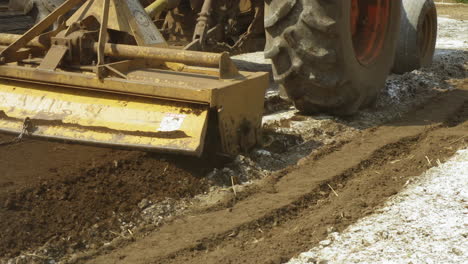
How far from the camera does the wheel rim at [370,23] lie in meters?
5.98

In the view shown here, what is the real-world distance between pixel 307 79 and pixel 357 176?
0.94 metres

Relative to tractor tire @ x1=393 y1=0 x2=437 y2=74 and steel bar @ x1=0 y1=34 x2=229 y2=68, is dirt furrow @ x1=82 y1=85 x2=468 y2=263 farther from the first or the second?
tractor tire @ x1=393 y1=0 x2=437 y2=74

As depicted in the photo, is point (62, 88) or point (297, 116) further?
point (297, 116)

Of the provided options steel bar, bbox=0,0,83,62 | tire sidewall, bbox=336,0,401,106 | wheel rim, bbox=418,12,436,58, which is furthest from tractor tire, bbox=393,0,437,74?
steel bar, bbox=0,0,83,62

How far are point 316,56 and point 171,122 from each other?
1299 millimetres

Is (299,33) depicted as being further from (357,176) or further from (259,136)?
(357,176)

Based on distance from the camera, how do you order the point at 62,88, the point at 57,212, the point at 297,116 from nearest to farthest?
the point at 57,212 → the point at 62,88 → the point at 297,116

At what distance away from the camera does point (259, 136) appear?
466 centimetres

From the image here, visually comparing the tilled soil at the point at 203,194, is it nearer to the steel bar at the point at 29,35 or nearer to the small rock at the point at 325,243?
the small rock at the point at 325,243

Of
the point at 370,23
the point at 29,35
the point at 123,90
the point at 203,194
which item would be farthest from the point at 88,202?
the point at 370,23

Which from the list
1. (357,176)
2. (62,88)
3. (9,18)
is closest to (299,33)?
(357,176)

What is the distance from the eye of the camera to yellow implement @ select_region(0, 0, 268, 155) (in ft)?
13.5

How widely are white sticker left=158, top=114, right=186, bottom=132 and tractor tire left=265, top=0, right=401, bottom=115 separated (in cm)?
113

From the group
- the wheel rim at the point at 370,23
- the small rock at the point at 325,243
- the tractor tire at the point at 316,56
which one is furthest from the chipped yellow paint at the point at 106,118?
the wheel rim at the point at 370,23
